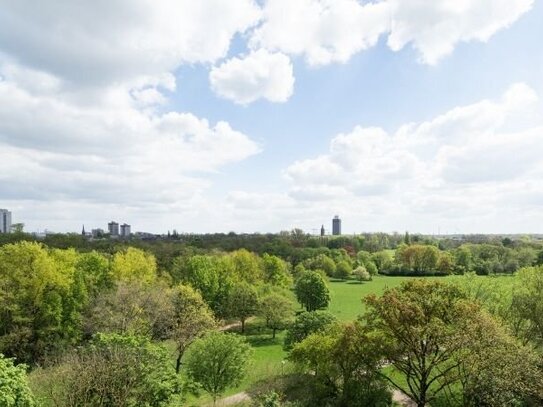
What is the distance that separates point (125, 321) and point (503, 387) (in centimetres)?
2529

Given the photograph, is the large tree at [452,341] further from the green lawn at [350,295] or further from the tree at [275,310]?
the tree at [275,310]

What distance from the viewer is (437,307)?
20031mm

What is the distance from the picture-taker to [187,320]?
32.0 m

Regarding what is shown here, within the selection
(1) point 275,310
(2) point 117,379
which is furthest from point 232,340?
(1) point 275,310

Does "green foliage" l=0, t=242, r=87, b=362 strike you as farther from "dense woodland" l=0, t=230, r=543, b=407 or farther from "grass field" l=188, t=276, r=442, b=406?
"grass field" l=188, t=276, r=442, b=406

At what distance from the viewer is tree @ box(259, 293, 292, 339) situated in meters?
44.8

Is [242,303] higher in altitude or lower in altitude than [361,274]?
higher

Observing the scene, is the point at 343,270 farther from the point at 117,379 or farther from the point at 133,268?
the point at 117,379

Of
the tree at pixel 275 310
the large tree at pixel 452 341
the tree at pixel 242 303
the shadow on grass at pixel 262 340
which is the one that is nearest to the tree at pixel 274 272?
the tree at pixel 242 303

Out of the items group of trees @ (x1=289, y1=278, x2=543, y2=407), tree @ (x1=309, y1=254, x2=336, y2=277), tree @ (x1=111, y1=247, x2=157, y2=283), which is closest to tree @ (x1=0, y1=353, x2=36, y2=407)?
group of trees @ (x1=289, y1=278, x2=543, y2=407)

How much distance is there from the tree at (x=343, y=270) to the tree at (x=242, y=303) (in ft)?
169

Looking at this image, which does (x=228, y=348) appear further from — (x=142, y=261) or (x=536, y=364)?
(x=142, y=261)

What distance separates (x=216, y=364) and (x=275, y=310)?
2146 centimetres

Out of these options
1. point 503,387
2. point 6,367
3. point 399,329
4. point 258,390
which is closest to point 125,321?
point 258,390
